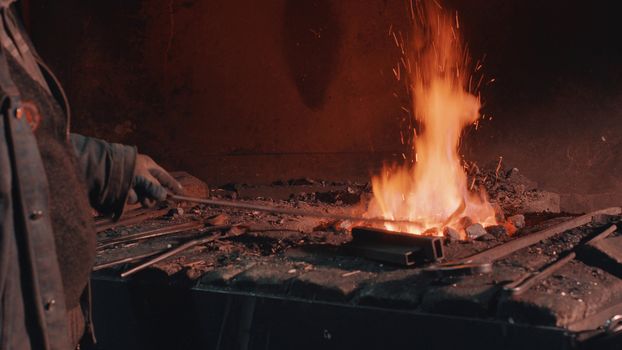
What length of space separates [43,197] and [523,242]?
6.60 ft

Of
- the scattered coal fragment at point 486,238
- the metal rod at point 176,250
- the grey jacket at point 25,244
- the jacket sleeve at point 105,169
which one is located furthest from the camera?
the scattered coal fragment at point 486,238

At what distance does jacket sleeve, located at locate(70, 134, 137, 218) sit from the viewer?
2373 millimetres

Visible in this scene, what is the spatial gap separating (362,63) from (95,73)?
218 centimetres

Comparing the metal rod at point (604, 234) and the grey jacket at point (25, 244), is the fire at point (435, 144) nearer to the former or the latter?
the metal rod at point (604, 234)

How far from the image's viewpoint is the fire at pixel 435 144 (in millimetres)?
4129

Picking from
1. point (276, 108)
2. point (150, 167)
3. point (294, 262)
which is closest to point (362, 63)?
point (276, 108)

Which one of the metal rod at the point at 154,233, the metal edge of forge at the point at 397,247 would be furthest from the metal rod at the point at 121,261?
the metal edge of forge at the point at 397,247

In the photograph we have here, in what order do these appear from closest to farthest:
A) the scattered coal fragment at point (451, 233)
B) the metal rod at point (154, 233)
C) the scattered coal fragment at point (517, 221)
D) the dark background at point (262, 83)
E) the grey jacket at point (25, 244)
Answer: the grey jacket at point (25, 244) < the scattered coal fragment at point (451, 233) < the metal rod at point (154, 233) < the scattered coal fragment at point (517, 221) < the dark background at point (262, 83)

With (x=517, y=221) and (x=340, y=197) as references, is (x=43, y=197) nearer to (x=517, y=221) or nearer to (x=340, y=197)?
(x=517, y=221)

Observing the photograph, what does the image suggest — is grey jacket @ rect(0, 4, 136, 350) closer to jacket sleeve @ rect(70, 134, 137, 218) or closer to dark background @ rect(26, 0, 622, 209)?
jacket sleeve @ rect(70, 134, 137, 218)

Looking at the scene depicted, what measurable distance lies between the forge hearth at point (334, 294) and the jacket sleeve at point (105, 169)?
74 cm

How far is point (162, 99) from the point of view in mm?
6078

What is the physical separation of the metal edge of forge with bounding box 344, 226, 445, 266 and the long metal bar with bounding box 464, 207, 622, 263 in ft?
0.47

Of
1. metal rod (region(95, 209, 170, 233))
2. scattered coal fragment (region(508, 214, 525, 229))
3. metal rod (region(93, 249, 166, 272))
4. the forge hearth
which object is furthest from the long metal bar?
metal rod (region(95, 209, 170, 233))
